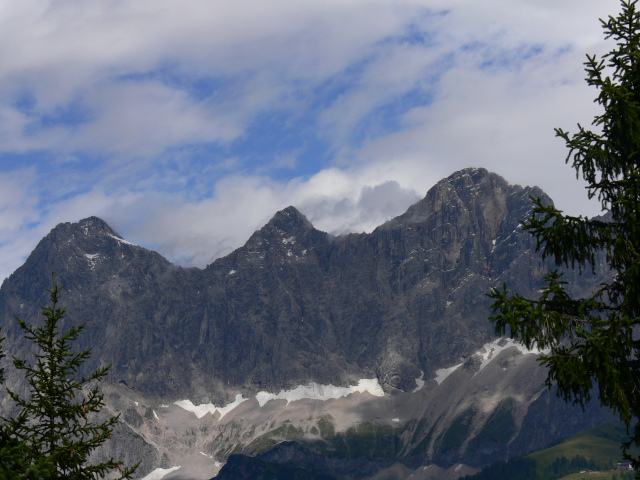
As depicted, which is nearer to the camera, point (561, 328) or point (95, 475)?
point (561, 328)

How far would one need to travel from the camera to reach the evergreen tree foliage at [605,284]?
736 inches

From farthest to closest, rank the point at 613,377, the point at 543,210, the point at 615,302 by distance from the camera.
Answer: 1. the point at 615,302
2. the point at 543,210
3. the point at 613,377

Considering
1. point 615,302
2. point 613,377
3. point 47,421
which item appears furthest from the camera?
point 47,421

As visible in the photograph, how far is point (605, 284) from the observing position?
2038 cm

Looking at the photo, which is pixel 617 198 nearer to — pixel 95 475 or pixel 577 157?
pixel 577 157

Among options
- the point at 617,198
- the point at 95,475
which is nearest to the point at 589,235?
the point at 617,198

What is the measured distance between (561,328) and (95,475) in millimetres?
13058

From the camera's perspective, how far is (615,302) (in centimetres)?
2097

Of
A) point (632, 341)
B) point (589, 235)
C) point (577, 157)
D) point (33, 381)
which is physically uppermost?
point (577, 157)

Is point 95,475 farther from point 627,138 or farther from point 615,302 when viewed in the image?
point 627,138

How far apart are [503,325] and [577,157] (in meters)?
5.34

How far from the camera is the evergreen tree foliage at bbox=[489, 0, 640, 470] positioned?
61.3 feet

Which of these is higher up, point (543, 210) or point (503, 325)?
point (543, 210)

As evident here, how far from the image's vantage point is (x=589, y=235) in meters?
20.5
